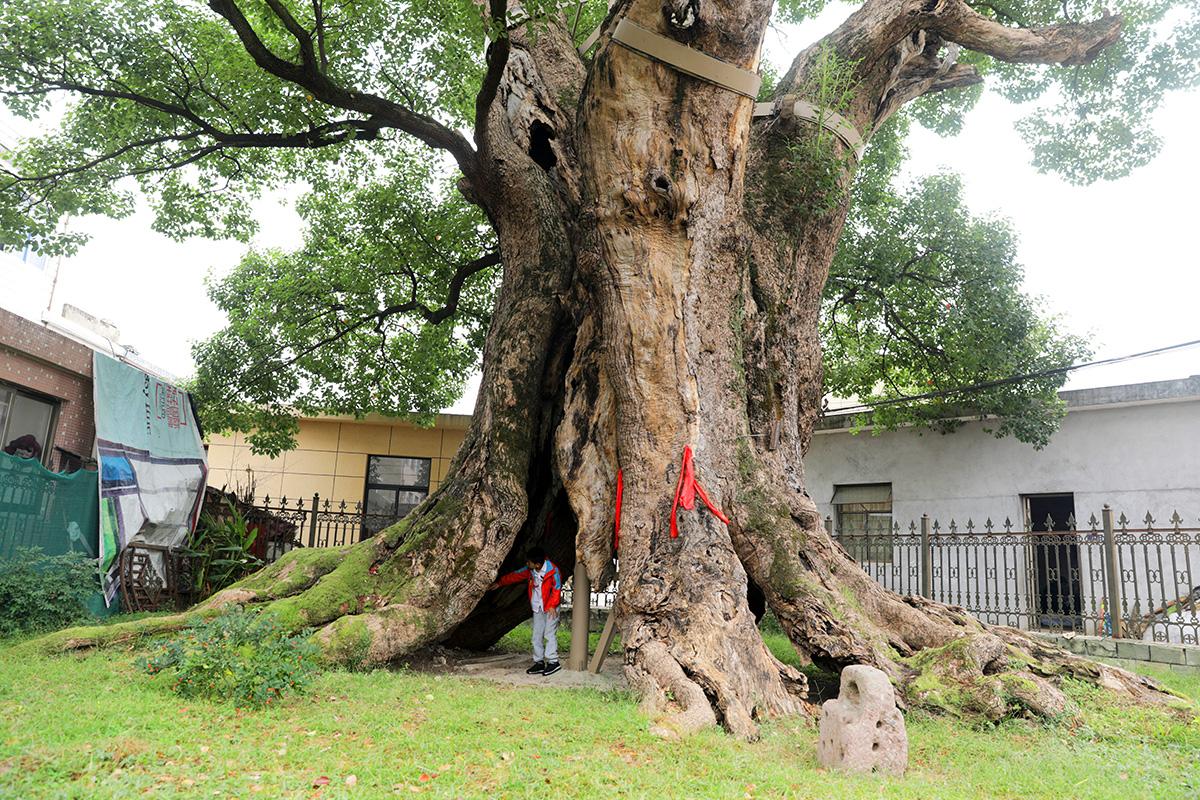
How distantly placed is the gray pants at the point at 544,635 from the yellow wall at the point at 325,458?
10.4 metres

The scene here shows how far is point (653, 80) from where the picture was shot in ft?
21.2

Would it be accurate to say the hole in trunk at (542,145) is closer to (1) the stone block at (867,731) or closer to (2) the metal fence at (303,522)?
(2) the metal fence at (303,522)

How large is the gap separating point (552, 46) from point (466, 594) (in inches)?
264

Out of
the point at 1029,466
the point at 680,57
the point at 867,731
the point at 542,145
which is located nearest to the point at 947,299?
the point at 1029,466

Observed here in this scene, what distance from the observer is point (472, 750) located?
4156 millimetres

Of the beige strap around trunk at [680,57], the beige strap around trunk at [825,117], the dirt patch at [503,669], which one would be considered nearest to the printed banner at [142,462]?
the dirt patch at [503,669]

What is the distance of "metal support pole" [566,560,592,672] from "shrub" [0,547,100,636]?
5.28 metres

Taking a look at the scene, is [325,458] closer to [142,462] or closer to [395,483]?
[395,483]

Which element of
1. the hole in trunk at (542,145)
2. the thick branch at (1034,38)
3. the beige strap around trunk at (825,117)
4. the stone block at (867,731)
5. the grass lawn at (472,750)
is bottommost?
the grass lawn at (472,750)

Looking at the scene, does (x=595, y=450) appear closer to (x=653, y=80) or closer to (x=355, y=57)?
(x=653, y=80)

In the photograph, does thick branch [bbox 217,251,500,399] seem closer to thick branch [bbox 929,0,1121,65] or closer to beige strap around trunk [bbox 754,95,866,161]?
beige strap around trunk [bbox 754,95,866,161]

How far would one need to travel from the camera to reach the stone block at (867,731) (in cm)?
416

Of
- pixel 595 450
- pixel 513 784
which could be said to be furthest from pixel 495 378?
pixel 513 784

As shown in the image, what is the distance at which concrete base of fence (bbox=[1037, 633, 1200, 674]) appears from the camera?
8.22m
